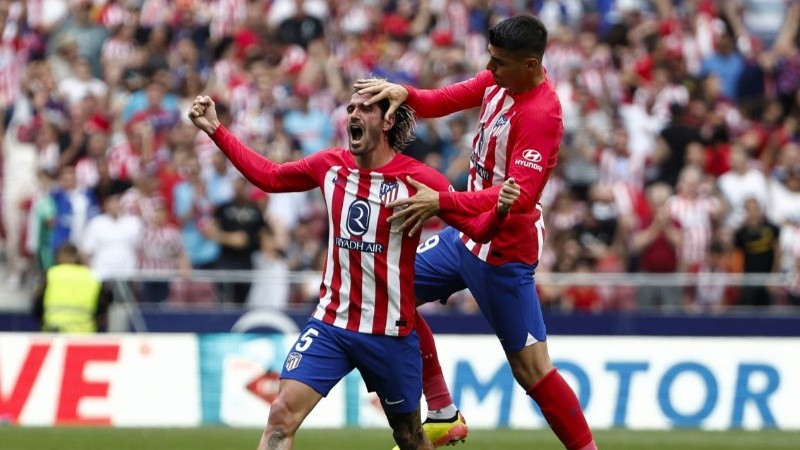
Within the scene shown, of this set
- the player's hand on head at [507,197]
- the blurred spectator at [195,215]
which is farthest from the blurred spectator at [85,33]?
the player's hand on head at [507,197]

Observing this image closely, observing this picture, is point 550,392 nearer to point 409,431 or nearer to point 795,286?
point 409,431

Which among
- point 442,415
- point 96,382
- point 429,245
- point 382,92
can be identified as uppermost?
point 382,92

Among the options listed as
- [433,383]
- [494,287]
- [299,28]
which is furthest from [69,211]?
[494,287]

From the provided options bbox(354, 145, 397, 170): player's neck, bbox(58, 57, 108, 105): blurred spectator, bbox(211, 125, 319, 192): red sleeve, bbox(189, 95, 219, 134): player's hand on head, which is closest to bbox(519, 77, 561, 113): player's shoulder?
bbox(354, 145, 397, 170): player's neck

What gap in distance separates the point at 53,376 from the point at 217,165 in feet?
12.6

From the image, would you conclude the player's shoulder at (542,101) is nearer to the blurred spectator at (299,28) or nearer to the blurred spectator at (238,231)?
the blurred spectator at (238,231)

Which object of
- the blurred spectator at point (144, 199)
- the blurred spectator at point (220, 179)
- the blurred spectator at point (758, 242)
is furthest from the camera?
the blurred spectator at point (220, 179)

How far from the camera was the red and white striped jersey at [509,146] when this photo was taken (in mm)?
9070

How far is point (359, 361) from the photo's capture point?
29.3 ft

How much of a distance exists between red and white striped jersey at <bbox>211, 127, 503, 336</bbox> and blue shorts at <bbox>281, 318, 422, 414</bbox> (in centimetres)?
6

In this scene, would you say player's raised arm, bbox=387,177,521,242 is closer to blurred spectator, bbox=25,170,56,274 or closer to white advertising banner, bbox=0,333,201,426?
white advertising banner, bbox=0,333,201,426

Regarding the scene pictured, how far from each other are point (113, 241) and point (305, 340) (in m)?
9.23

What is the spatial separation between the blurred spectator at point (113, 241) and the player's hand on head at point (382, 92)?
922cm

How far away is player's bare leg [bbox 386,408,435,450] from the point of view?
9117 millimetres
